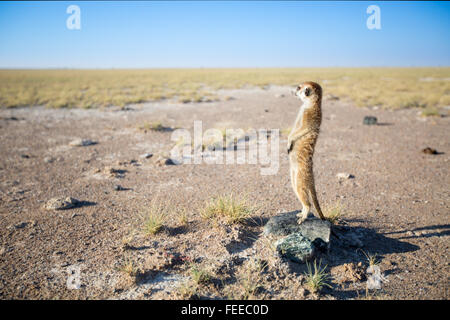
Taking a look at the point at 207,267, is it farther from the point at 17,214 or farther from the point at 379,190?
the point at 379,190

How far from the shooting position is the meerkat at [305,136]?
132 inches

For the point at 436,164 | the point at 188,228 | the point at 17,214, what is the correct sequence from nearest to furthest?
the point at 188,228, the point at 17,214, the point at 436,164

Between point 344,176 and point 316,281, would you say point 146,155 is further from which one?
point 316,281

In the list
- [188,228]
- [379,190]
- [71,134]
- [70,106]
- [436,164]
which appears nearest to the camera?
[188,228]

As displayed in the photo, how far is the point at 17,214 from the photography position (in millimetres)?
5004

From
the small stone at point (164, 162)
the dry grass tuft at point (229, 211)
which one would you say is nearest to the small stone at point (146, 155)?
the small stone at point (164, 162)

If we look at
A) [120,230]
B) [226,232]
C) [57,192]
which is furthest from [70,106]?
[226,232]

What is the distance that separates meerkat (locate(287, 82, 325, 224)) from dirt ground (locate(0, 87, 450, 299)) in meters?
1.02

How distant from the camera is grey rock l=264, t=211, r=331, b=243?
370 centimetres

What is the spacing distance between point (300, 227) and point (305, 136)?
1277 mm

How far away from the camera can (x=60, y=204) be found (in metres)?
5.19
